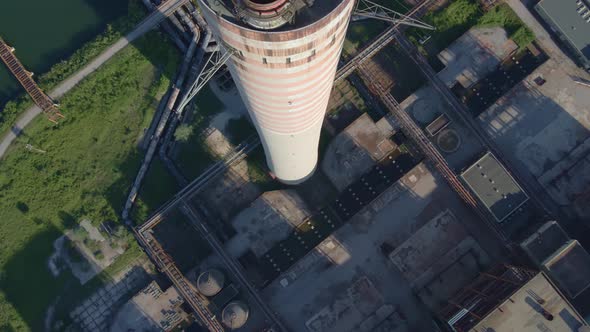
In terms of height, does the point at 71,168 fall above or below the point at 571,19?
above

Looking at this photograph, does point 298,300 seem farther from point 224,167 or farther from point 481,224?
point 481,224

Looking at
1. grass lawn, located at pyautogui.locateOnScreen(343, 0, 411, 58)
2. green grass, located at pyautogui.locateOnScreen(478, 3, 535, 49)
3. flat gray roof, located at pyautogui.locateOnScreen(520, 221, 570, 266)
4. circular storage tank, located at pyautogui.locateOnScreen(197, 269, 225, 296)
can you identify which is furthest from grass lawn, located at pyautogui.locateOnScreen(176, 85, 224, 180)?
flat gray roof, located at pyautogui.locateOnScreen(520, 221, 570, 266)

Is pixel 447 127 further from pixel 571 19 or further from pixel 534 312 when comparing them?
pixel 534 312

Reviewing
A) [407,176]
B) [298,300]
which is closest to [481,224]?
[407,176]

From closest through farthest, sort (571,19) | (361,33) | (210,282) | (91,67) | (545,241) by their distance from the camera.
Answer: (545,241) → (210,282) → (571,19) → (361,33) → (91,67)

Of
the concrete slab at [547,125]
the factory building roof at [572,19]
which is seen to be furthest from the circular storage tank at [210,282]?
the factory building roof at [572,19]

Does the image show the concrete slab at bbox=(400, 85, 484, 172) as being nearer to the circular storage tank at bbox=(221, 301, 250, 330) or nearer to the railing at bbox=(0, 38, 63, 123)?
the circular storage tank at bbox=(221, 301, 250, 330)

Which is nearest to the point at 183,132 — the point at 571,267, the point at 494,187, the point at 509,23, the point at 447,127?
the point at 447,127
